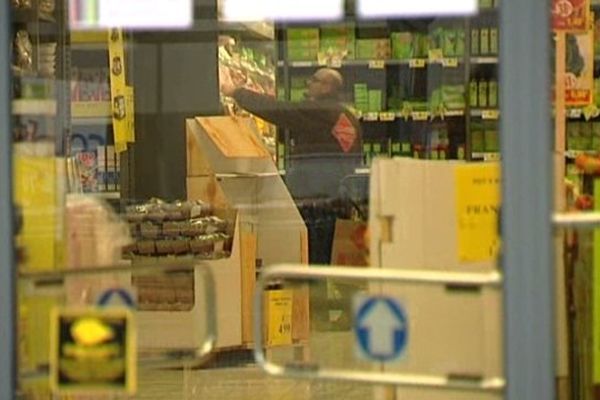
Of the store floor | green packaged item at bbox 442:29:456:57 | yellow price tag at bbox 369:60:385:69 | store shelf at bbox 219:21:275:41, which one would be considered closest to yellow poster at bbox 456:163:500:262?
the store floor

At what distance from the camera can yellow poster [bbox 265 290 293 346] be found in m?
5.05

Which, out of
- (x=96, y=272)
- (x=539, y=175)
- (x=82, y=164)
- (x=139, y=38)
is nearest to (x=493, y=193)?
(x=539, y=175)

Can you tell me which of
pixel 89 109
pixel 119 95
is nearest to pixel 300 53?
pixel 119 95

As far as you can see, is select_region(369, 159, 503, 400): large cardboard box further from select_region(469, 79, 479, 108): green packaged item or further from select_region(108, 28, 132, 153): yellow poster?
select_region(108, 28, 132, 153): yellow poster

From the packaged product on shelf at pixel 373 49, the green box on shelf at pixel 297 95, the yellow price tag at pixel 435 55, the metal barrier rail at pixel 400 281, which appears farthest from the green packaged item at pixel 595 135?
the metal barrier rail at pixel 400 281

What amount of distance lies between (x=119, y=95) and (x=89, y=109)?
784mm

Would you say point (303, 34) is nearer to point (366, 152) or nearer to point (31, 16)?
point (366, 152)

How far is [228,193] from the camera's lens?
657 centimetres

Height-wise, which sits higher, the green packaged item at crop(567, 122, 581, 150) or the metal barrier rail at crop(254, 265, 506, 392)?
the green packaged item at crop(567, 122, 581, 150)

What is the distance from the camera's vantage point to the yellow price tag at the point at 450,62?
6663 millimetres

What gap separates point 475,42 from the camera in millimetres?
5566

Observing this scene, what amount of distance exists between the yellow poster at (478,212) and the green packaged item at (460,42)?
2.64m

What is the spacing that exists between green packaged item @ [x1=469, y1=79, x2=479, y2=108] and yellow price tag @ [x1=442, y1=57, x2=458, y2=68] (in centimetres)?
48

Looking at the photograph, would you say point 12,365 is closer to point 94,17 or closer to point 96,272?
point 96,272
